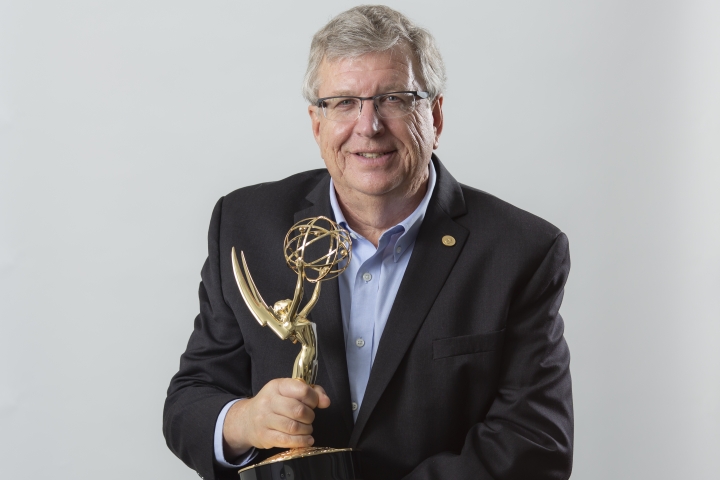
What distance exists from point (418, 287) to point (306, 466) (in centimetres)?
54

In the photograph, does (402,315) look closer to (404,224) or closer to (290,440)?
(404,224)

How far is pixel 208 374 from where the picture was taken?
96.2 inches

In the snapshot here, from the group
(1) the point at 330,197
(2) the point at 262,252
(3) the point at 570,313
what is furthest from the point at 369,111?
(3) the point at 570,313

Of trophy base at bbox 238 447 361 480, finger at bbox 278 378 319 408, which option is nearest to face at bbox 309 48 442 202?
finger at bbox 278 378 319 408

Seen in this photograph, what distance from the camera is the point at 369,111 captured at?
2.24m

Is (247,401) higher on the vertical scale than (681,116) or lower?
lower

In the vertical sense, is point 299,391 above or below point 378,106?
below

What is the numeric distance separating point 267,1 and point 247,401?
1.62 metres

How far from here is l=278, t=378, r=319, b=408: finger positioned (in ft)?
6.51

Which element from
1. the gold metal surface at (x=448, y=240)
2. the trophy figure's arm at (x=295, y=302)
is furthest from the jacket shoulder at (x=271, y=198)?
the trophy figure's arm at (x=295, y=302)

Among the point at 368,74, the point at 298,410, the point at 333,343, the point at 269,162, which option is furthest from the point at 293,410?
the point at 269,162

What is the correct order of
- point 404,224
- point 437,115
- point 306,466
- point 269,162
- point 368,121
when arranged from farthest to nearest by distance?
point 269,162 → point 437,115 → point 404,224 → point 368,121 → point 306,466

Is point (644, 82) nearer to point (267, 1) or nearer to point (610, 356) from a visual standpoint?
point (610, 356)

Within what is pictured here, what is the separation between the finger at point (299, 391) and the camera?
6.51ft
